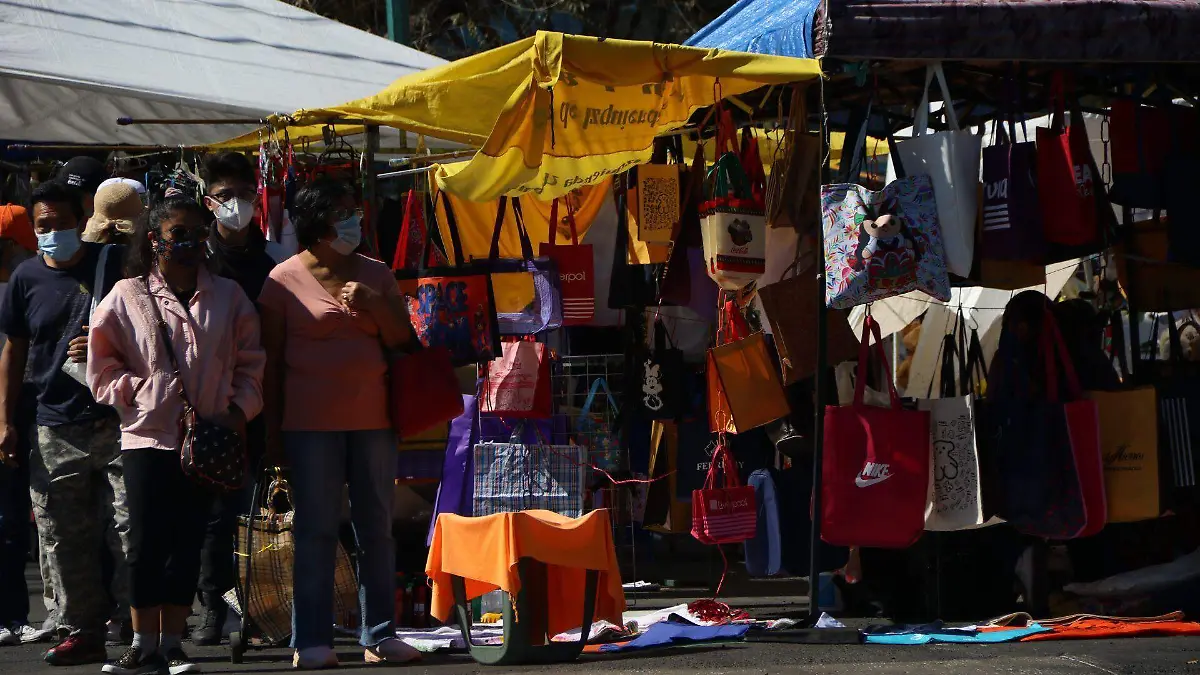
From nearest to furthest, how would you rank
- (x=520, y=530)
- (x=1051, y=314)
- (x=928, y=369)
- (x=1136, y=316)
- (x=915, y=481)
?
1. (x=520, y=530)
2. (x=915, y=481)
3. (x=1051, y=314)
4. (x=1136, y=316)
5. (x=928, y=369)

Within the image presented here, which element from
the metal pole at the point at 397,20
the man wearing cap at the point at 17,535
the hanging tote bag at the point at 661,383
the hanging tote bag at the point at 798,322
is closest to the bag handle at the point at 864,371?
the hanging tote bag at the point at 798,322

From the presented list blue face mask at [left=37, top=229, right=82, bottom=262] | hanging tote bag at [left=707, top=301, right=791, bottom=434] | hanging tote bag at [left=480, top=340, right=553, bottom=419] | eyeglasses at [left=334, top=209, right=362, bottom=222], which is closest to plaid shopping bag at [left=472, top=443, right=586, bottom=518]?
hanging tote bag at [left=480, top=340, right=553, bottom=419]

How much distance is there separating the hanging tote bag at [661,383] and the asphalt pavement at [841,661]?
180 cm

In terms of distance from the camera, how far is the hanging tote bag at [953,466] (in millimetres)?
7062

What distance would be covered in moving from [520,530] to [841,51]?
229 centimetres

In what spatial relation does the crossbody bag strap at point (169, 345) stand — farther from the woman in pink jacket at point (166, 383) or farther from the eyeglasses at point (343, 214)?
the eyeglasses at point (343, 214)

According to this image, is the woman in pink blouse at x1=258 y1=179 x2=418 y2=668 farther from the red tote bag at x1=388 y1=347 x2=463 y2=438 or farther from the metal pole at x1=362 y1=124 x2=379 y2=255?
the metal pole at x1=362 y1=124 x2=379 y2=255

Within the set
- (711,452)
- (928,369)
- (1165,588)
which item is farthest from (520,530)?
(928,369)

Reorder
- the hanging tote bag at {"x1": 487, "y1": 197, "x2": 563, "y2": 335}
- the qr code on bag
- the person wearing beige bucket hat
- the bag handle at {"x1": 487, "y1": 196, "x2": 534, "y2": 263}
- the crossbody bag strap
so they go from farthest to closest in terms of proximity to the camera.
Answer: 1. the qr code on bag
2. the hanging tote bag at {"x1": 487, "y1": 197, "x2": 563, "y2": 335}
3. the bag handle at {"x1": 487, "y1": 196, "x2": 534, "y2": 263}
4. the person wearing beige bucket hat
5. the crossbody bag strap

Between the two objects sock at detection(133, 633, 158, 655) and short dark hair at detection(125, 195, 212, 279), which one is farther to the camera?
short dark hair at detection(125, 195, 212, 279)

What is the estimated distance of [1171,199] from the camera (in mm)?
7395

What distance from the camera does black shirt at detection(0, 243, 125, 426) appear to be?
6.92m

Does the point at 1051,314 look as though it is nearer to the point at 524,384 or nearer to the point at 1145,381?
the point at 1145,381

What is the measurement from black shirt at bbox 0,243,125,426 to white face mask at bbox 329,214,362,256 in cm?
107
